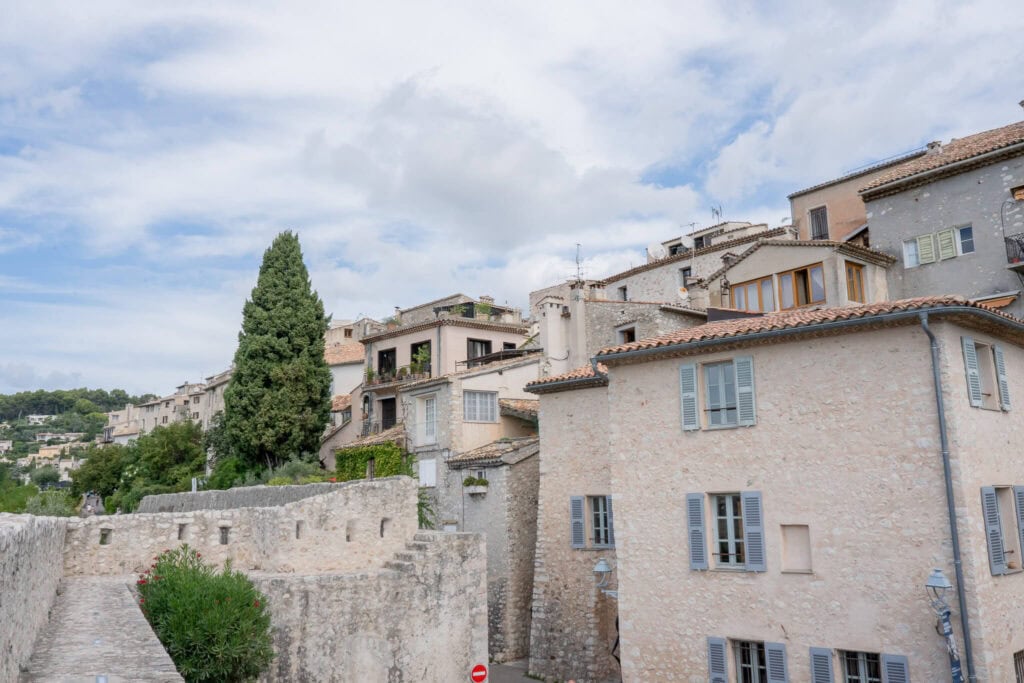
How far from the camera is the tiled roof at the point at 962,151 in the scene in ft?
84.5

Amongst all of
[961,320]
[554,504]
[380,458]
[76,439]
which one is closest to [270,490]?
[554,504]

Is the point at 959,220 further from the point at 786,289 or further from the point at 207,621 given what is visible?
the point at 207,621

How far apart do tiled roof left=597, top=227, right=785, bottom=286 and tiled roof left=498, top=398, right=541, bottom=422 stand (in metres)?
12.5

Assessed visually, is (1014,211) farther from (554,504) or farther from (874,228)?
(554,504)

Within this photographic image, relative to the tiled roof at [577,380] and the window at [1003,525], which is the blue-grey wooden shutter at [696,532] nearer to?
the window at [1003,525]

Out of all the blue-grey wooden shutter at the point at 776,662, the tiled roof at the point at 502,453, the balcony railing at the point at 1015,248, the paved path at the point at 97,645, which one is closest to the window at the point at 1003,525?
the blue-grey wooden shutter at the point at 776,662

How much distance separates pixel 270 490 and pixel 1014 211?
77.8ft

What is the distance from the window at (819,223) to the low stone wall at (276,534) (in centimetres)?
2354

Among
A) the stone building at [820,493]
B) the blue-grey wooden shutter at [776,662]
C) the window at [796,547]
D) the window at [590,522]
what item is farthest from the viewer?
the window at [590,522]

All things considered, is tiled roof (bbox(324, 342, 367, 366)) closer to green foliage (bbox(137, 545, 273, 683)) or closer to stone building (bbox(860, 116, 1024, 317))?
stone building (bbox(860, 116, 1024, 317))

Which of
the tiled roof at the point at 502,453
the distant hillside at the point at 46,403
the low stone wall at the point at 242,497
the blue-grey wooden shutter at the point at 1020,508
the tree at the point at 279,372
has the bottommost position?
the blue-grey wooden shutter at the point at 1020,508

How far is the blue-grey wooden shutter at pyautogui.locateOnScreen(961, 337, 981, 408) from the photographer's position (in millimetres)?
16031

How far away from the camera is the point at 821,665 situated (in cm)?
1584

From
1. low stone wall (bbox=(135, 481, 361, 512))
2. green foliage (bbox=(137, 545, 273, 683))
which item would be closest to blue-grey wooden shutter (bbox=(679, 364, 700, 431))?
low stone wall (bbox=(135, 481, 361, 512))
